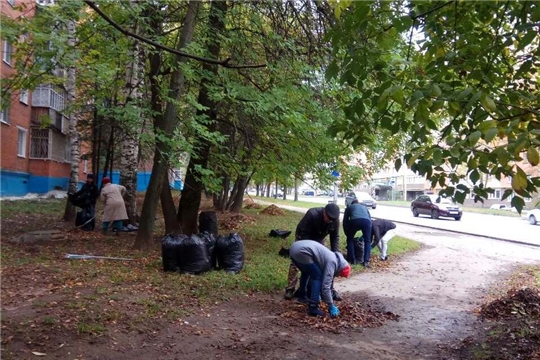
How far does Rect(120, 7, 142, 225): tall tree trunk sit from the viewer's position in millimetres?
8305

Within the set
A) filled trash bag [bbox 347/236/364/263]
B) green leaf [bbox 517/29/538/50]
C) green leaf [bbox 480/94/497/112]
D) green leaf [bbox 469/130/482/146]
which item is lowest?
filled trash bag [bbox 347/236/364/263]

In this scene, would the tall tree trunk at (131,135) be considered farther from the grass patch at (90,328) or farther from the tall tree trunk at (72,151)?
the grass patch at (90,328)

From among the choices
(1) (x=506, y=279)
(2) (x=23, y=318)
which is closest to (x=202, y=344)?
(2) (x=23, y=318)

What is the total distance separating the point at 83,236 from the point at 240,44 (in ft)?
18.9

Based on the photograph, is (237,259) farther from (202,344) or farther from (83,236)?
(83,236)

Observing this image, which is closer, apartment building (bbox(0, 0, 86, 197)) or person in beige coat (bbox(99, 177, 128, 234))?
person in beige coat (bbox(99, 177, 128, 234))

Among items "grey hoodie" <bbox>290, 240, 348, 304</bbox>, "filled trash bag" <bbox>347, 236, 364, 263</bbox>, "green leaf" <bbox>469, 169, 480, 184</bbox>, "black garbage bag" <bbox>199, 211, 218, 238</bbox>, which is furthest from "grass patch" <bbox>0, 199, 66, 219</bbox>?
"green leaf" <bbox>469, 169, 480, 184</bbox>

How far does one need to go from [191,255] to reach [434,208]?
940 inches

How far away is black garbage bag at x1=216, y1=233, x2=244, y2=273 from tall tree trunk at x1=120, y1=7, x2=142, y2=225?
2.56m

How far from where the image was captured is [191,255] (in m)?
7.34

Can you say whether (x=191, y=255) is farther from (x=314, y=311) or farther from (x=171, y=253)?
(x=314, y=311)

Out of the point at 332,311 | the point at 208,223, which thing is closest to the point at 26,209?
the point at 208,223

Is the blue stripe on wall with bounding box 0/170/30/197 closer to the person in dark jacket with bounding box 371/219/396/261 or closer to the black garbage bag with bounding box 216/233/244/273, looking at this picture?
the black garbage bag with bounding box 216/233/244/273

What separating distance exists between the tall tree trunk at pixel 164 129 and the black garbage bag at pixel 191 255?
5.82 feet
